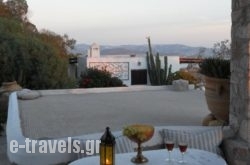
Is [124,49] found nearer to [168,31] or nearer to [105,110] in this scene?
[168,31]

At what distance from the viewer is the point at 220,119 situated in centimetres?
444

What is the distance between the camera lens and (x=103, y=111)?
236 inches

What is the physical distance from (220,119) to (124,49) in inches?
1088

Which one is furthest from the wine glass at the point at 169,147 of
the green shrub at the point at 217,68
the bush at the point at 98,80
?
the bush at the point at 98,80

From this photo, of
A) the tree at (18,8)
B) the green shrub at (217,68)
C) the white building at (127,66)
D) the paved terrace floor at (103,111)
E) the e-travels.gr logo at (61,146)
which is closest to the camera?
the e-travels.gr logo at (61,146)

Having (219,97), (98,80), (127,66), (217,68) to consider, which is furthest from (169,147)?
(127,66)

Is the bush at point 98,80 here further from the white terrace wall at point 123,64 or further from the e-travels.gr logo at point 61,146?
the e-travels.gr logo at point 61,146

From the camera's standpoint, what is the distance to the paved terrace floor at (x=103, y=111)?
481 centimetres

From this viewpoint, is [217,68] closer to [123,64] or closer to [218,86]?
[218,86]

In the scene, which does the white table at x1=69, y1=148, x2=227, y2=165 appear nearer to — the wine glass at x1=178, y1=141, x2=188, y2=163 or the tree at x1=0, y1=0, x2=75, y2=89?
the wine glass at x1=178, y1=141, x2=188, y2=163

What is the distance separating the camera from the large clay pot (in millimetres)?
4371

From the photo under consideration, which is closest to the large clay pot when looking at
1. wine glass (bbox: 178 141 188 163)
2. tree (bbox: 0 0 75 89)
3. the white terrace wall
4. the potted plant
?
the potted plant

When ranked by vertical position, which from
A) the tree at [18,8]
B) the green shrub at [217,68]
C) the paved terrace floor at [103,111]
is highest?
the tree at [18,8]

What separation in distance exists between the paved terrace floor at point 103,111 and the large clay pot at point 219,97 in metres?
0.55
